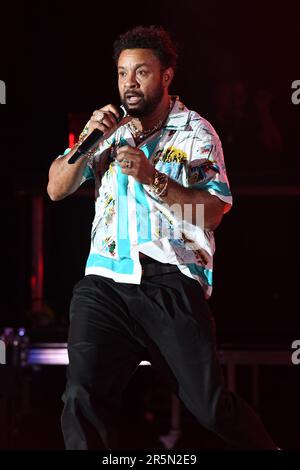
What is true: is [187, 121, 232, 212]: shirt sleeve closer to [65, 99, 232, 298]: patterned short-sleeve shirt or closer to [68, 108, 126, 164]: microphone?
[65, 99, 232, 298]: patterned short-sleeve shirt

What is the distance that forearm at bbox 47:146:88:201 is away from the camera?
313 cm

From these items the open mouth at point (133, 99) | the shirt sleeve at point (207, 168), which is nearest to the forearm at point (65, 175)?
the open mouth at point (133, 99)

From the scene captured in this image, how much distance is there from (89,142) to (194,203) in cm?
38

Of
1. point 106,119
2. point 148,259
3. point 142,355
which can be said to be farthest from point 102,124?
point 142,355

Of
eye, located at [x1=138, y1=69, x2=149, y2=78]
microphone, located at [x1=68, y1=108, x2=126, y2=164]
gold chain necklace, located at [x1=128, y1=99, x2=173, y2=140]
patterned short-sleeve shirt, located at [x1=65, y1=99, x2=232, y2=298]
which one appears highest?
eye, located at [x1=138, y1=69, x2=149, y2=78]

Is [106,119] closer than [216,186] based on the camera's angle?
Yes

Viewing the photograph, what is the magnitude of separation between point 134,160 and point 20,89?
301 centimetres

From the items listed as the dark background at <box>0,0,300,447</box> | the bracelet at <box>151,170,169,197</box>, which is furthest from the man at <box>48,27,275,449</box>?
the dark background at <box>0,0,300,447</box>

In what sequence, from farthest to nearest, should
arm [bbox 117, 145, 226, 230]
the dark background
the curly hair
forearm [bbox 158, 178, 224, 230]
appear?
1. the dark background
2. the curly hair
3. forearm [bbox 158, 178, 224, 230]
4. arm [bbox 117, 145, 226, 230]

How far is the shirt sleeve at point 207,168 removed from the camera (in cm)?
310

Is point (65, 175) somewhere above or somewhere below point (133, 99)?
below

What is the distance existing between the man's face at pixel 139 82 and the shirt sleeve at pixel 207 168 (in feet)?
0.64

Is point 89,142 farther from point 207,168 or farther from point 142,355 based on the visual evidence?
A: point 142,355

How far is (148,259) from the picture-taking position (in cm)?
309
